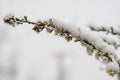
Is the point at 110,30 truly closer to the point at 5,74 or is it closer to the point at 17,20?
the point at 17,20

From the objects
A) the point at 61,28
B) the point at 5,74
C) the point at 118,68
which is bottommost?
the point at 5,74

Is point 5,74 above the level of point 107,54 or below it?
below

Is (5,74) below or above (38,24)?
below

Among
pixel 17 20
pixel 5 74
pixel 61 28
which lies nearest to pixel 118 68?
pixel 61 28

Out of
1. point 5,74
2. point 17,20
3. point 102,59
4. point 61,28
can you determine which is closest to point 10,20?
point 17,20

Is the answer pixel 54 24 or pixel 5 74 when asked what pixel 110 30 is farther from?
pixel 5 74

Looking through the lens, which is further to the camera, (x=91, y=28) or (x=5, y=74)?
(x=5, y=74)
